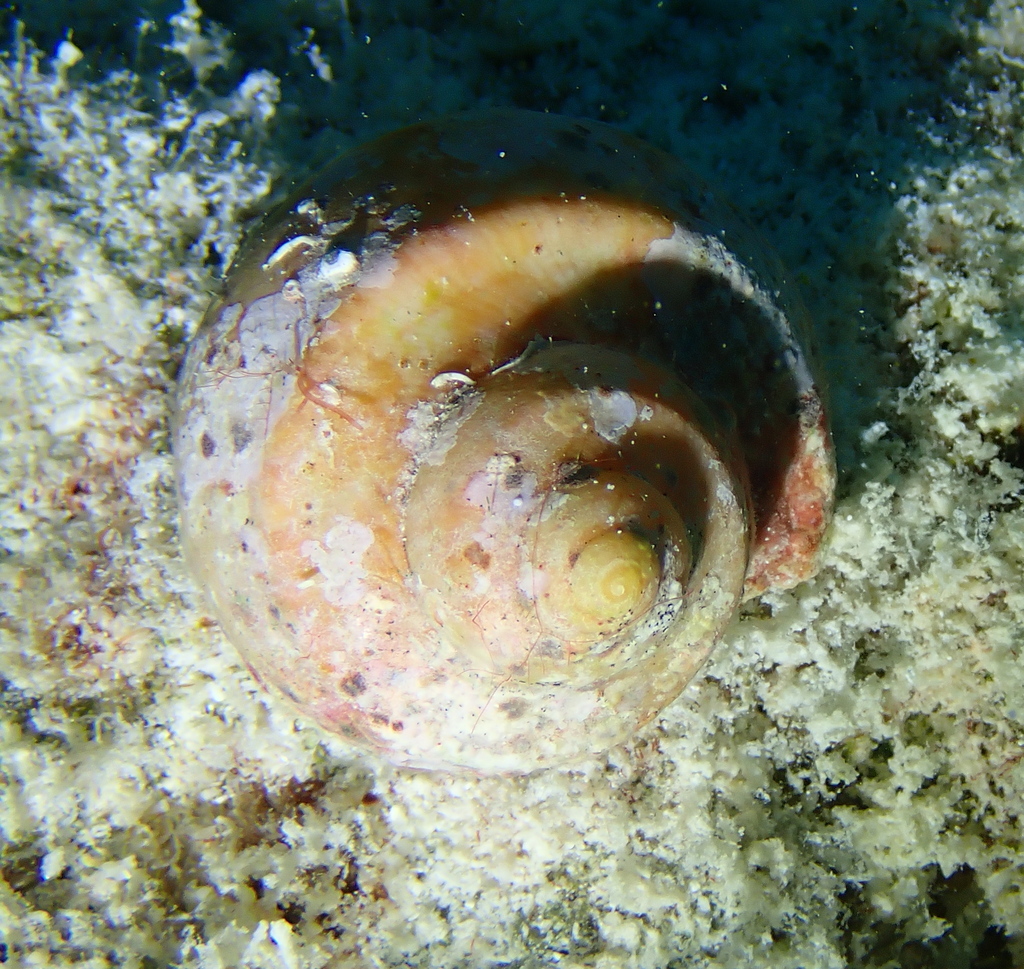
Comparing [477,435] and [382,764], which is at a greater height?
[477,435]

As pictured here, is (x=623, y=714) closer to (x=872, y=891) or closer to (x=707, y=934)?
(x=707, y=934)

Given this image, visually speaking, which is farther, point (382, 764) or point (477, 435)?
point (382, 764)

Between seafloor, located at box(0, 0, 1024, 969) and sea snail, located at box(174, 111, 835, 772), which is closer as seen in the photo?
sea snail, located at box(174, 111, 835, 772)

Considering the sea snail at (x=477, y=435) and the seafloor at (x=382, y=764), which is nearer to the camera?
the sea snail at (x=477, y=435)
